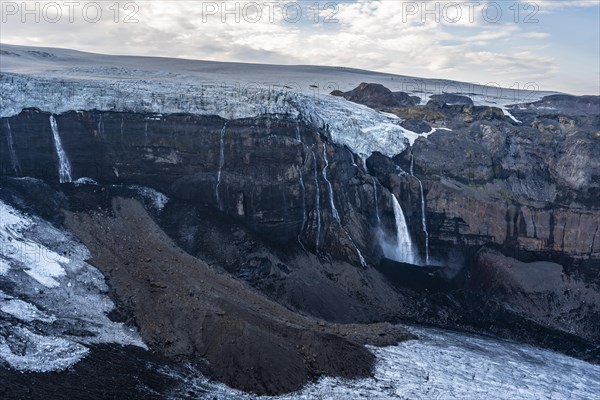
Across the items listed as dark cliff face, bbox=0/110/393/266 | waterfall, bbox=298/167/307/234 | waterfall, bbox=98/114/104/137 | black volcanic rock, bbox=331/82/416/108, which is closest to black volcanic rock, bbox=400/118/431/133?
black volcanic rock, bbox=331/82/416/108

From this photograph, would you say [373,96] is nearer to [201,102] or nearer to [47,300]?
[201,102]

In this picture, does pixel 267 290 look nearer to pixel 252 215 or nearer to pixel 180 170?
pixel 252 215

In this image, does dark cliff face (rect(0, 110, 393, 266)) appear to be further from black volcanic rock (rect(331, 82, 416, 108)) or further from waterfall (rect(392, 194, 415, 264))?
black volcanic rock (rect(331, 82, 416, 108))

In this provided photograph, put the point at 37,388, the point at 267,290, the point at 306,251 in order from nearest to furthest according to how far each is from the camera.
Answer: the point at 37,388 → the point at 267,290 → the point at 306,251

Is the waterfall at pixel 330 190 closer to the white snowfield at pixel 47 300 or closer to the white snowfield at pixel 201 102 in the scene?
the white snowfield at pixel 201 102

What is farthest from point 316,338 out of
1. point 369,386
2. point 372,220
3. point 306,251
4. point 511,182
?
point 511,182

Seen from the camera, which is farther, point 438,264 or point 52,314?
point 438,264


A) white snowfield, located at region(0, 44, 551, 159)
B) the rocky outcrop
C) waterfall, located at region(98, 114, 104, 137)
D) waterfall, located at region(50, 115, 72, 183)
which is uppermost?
white snowfield, located at region(0, 44, 551, 159)

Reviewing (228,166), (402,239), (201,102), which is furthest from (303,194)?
(201,102)
